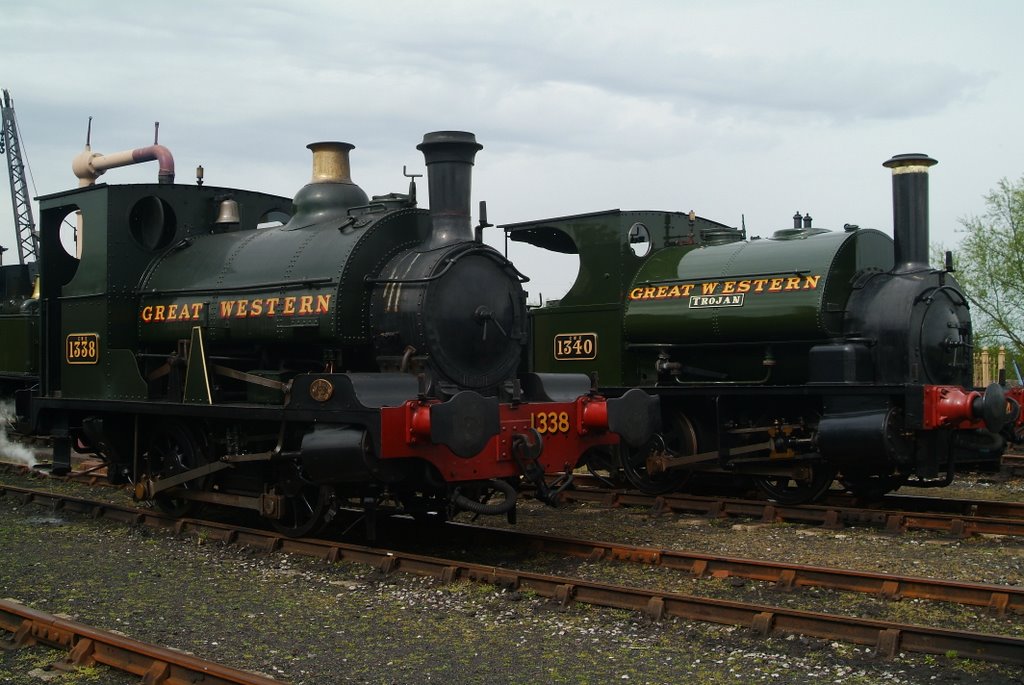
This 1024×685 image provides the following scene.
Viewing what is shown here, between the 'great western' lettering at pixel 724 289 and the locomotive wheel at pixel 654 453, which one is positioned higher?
the 'great western' lettering at pixel 724 289

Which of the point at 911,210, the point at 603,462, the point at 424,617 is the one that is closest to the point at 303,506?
the point at 424,617

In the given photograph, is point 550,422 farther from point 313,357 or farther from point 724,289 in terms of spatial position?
point 724,289

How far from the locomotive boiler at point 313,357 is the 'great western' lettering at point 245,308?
19 millimetres

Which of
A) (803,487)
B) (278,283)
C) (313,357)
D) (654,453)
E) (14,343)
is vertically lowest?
(803,487)

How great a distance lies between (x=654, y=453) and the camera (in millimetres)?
11469

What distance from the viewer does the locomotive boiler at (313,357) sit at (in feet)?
24.7

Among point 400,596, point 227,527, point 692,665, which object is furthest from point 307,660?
point 227,527

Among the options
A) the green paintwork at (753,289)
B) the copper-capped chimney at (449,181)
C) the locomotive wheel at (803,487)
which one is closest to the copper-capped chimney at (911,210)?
the green paintwork at (753,289)

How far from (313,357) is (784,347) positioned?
4702 millimetres

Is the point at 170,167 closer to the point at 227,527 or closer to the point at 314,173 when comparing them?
the point at 314,173

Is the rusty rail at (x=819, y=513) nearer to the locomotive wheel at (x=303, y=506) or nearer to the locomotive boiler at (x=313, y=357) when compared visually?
the locomotive boiler at (x=313, y=357)

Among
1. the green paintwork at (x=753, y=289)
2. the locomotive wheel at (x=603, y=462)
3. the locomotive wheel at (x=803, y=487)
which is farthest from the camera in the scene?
the locomotive wheel at (x=603, y=462)

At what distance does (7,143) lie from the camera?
4947 centimetres

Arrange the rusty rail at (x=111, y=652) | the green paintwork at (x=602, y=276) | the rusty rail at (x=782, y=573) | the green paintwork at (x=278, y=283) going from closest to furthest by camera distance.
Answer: the rusty rail at (x=111, y=652) < the rusty rail at (x=782, y=573) < the green paintwork at (x=278, y=283) < the green paintwork at (x=602, y=276)
